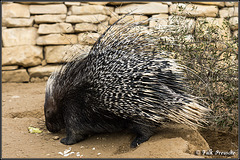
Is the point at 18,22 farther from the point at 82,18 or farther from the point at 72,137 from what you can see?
the point at 72,137

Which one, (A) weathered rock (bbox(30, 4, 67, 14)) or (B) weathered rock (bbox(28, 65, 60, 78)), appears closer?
(A) weathered rock (bbox(30, 4, 67, 14))

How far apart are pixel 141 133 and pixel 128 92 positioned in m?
0.49

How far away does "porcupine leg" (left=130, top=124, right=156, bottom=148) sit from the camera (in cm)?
282

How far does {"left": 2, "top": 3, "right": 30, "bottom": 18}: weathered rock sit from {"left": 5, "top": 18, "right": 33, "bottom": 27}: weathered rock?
0.08m

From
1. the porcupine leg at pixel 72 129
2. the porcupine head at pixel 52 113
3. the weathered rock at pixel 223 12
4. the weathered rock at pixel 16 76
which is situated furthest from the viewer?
the weathered rock at pixel 223 12

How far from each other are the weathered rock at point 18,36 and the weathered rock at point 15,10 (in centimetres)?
28

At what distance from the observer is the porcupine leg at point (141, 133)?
2.82 m

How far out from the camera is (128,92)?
2615 mm

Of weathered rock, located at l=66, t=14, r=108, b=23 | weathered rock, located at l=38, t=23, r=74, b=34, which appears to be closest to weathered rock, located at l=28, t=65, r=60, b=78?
weathered rock, located at l=38, t=23, r=74, b=34

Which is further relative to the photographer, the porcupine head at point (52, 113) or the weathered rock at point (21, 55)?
the weathered rock at point (21, 55)

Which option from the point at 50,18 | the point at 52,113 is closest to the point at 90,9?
the point at 50,18

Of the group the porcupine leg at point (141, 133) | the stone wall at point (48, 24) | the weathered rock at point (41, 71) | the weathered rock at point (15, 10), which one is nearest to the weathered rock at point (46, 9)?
the stone wall at point (48, 24)

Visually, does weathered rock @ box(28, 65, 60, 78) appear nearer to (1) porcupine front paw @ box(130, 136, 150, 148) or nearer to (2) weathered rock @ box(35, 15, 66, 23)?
(2) weathered rock @ box(35, 15, 66, 23)

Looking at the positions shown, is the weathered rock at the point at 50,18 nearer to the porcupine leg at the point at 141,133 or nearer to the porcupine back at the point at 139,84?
the porcupine back at the point at 139,84
